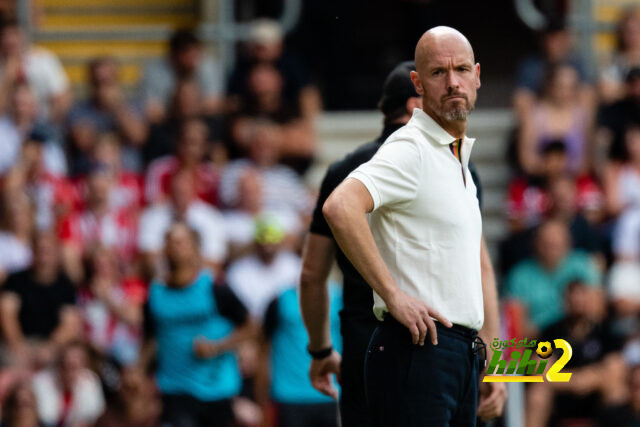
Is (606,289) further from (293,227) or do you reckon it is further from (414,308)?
(414,308)

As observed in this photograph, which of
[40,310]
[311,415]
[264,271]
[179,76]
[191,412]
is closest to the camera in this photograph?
[191,412]

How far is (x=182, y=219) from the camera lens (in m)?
10.7

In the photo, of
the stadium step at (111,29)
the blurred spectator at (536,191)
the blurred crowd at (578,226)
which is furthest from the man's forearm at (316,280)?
the stadium step at (111,29)

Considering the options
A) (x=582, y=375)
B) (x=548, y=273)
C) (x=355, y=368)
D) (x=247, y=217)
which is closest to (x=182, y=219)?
(x=247, y=217)

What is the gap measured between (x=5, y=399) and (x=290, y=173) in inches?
122

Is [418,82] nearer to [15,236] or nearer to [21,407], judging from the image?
[21,407]

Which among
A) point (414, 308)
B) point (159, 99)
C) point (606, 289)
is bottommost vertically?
point (606, 289)

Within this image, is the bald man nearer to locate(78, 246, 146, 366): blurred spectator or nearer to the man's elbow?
the man's elbow

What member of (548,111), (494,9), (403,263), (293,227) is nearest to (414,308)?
(403,263)

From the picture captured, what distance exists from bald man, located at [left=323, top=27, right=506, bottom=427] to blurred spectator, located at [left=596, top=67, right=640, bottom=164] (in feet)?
22.2

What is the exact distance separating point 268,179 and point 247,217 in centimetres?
38

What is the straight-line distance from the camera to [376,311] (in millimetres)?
4871

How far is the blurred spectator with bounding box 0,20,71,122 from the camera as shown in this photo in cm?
1159

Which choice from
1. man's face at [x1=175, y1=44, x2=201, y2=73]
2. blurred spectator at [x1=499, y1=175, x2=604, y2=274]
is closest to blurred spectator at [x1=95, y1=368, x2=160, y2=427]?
blurred spectator at [x1=499, y1=175, x2=604, y2=274]
